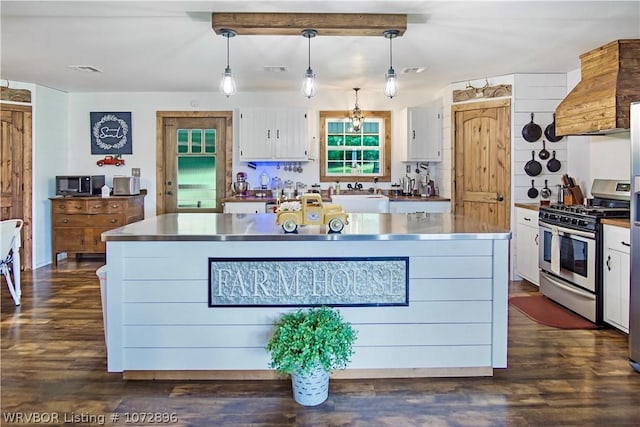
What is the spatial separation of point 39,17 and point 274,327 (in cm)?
275

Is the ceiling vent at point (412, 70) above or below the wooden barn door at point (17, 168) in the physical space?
above

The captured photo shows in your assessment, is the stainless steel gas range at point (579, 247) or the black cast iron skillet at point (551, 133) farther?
the black cast iron skillet at point (551, 133)

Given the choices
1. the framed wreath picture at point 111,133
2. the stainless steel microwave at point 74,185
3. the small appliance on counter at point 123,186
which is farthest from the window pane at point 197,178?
the stainless steel microwave at point 74,185

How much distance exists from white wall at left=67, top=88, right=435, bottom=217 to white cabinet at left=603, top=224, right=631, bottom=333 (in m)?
3.39

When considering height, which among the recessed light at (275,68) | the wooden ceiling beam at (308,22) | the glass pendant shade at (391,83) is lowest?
the glass pendant shade at (391,83)

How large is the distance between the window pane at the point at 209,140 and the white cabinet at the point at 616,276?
4.86 meters

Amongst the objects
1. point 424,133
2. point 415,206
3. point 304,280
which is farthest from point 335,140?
point 304,280

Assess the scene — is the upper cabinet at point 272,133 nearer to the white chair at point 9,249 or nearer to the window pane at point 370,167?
the window pane at point 370,167

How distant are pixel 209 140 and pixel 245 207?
4.58ft

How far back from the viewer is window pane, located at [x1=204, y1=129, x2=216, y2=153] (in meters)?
6.78

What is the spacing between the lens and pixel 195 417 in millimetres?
2418

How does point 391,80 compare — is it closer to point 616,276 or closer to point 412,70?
point 412,70

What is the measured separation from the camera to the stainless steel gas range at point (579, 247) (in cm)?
378

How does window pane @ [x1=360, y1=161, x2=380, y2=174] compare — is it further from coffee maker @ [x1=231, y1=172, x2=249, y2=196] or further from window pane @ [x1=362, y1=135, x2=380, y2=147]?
coffee maker @ [x1=231, y1=172, x2=249, y2=196]
